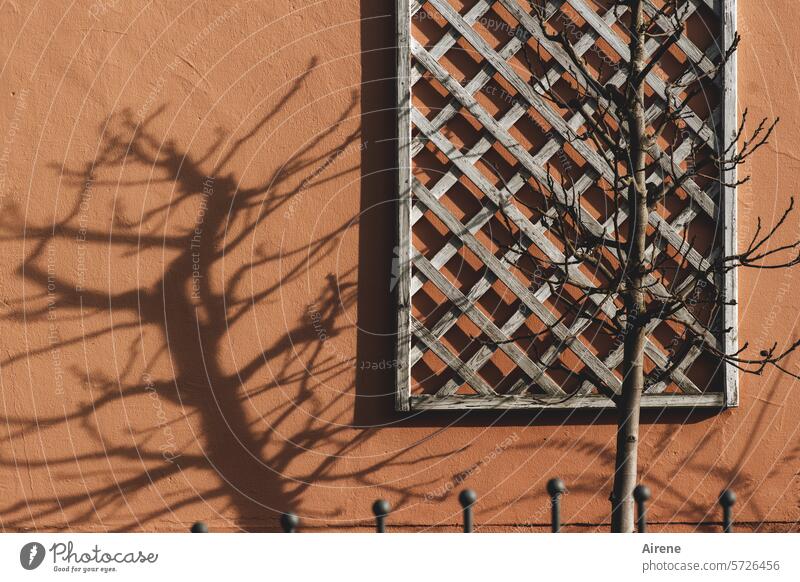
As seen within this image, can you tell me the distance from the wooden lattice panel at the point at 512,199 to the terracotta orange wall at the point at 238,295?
3.9 inches

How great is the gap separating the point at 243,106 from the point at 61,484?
4.53 ft

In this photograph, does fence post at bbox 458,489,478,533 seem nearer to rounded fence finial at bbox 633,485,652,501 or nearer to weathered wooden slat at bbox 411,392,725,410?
rounded fence finial at bbox 633,485,652,501

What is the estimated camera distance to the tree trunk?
7.35ft

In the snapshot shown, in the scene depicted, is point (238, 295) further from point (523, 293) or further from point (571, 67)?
point (571, 67)

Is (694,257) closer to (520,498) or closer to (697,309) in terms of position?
(697,309)

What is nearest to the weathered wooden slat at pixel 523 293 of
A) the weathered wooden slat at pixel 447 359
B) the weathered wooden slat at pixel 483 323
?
the weathered wooden slat at pixel 483 323

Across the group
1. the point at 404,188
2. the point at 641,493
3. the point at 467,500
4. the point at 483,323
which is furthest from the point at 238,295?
the point at 641,493

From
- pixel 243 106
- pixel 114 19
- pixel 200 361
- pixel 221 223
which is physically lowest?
pixel 200 361

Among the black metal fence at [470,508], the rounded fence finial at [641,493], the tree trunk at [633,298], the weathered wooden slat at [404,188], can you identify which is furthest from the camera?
the weathered wooden slat at [404,188]

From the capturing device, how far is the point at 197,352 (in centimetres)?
280

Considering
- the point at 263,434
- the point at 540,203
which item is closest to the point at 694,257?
the point at 540,203

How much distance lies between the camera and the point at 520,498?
281 cm

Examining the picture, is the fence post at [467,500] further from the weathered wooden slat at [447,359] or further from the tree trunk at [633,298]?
the weathered wooden slat at [447,359]

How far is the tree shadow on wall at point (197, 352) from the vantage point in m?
2.78
